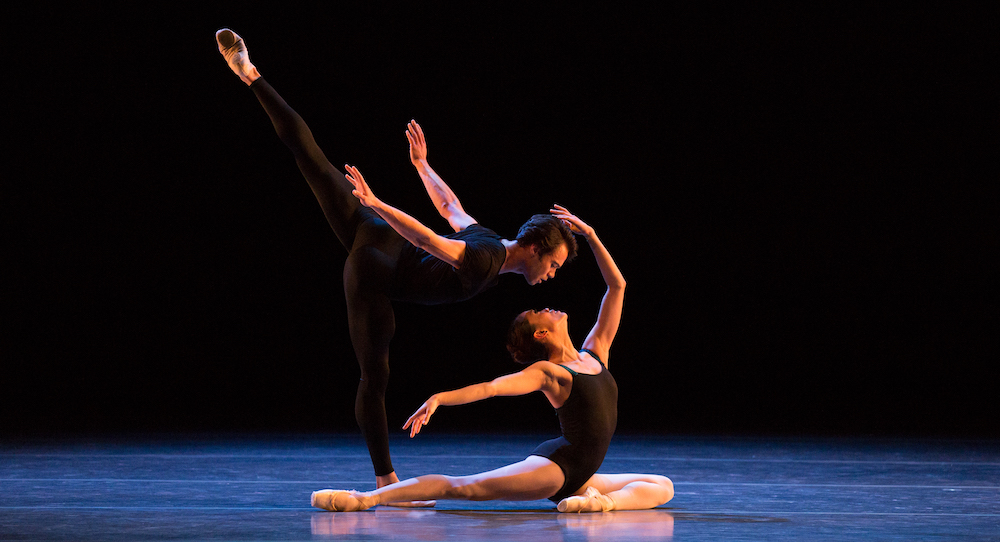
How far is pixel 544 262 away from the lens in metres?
2.83

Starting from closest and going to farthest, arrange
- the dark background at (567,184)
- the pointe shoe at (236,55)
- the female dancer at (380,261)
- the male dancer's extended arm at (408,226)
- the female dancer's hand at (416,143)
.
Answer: the male dancer's extended arm at (408,226)
the female dancer at (380,261)
the pointe shoe at (236,55)
the female dancer's hand at (416,143)
the dark background at (567,184)

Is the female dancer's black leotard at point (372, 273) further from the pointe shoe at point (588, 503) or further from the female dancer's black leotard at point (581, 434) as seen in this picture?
→ the pointe shoe at point (588, 503)

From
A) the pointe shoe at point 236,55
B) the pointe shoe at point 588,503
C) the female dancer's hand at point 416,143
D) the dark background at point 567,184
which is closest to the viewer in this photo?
the pointe shoe at point 588,503

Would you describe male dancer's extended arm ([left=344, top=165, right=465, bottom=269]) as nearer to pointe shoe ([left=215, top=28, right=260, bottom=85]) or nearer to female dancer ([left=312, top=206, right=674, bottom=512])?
female dancer ([left=312, top=206, right=674, bottom=512])

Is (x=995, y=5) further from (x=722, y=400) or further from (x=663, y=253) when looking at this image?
(x=722, y=400)

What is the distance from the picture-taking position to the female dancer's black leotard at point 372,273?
2.87m

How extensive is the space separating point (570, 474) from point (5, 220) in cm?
484

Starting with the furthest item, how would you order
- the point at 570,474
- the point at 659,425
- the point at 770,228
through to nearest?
the point at 770,228
the point at 659,425
the point at 570,474

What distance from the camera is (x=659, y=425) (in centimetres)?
564

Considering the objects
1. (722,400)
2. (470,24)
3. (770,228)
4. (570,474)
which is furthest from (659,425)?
(570,474)

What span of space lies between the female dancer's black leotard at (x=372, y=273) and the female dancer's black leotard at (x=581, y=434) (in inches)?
17.2

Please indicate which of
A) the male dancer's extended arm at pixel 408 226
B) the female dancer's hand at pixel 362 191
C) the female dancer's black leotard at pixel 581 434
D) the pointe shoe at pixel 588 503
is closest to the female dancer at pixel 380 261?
the male dancer's extended arm at pixel 408 226

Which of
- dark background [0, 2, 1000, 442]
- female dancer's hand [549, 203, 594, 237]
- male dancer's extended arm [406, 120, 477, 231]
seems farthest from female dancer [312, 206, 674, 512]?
dark background [0, 2, 1000, 442]

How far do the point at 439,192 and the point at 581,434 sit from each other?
3.39 feet
